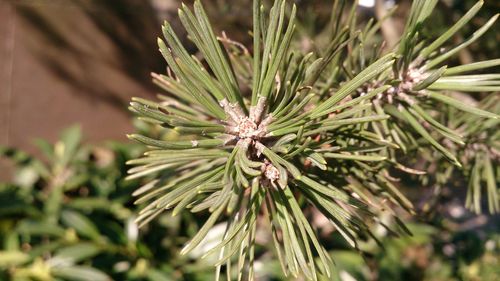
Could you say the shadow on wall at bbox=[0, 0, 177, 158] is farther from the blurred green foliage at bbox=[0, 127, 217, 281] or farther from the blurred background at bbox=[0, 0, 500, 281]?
the blurred green foliage at bbox=[0, 127, 217, 281]

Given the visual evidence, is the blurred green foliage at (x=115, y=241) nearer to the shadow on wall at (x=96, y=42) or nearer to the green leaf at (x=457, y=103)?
the shadow on wall at (x=96, y=42)

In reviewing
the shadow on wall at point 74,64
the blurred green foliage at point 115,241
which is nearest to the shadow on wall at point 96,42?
the shadow on wall at point 74,64

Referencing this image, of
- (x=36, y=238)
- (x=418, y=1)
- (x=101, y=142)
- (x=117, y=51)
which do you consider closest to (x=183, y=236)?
(x=36, y=238)

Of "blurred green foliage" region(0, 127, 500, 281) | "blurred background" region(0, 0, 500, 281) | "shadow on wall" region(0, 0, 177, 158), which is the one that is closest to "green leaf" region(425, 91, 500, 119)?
"blurred background" region(0, 0, 500, 281)

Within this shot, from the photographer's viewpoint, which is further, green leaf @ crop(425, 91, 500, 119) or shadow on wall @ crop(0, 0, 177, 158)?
shadow on wall @ crop(0, 0, 177, 158)

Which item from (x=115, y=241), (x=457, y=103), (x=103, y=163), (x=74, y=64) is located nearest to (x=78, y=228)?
(x=115, y=241)

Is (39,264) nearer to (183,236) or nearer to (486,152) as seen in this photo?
(183,236)

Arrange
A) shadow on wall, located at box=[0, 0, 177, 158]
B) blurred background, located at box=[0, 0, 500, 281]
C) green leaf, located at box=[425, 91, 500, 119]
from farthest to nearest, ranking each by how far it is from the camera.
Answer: shadow on wall, located at box=[0, 0, 177, 158]
blurred background, located at box=[0, 0, 500, 281]
green leaf, located at box=[425, 91, 500, 119]

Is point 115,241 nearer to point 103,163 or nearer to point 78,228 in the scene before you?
point 78,228
